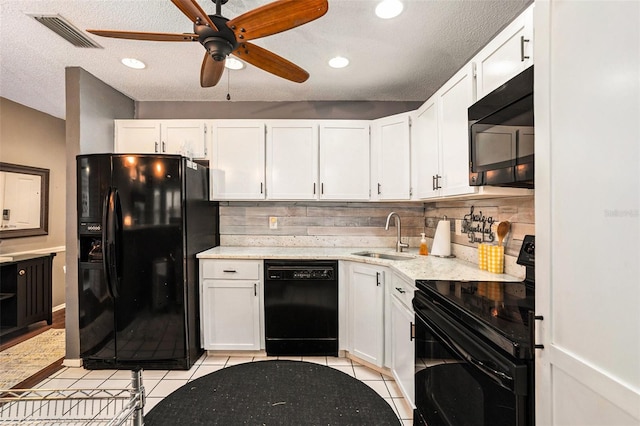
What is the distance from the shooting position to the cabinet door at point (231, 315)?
8.75ft

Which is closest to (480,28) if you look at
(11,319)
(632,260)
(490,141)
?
(490,141)

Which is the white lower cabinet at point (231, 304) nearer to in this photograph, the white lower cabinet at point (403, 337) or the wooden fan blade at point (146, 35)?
the white lower cabinet at point (403, 337)

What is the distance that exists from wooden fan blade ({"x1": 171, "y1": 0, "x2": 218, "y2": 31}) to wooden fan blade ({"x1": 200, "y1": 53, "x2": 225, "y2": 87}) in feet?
0.90

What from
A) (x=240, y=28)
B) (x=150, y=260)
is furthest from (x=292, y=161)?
(x=240, y=28)

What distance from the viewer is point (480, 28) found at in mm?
1958

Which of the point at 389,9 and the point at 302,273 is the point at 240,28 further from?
the point at 302,273

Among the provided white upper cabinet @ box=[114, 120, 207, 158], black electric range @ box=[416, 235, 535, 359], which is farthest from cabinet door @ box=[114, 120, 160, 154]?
black electric range @ box=[416, 235, 535, 359]

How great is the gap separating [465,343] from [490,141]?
93 cm

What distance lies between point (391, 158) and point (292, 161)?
0.96 meters

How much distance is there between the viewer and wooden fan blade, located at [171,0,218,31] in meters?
1.23

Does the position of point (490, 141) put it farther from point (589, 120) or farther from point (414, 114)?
point (414, 114)

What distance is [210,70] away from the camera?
1.78 meters

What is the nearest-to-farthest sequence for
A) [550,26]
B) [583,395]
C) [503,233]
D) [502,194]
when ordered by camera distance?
1. [583,395]
2. [550,26]
3. [502,194]
4. [503,233]

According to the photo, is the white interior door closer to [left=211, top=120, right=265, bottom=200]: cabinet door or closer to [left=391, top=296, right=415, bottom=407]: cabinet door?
[left=391, top=296, right=415, bottom=407]: cabinet door
